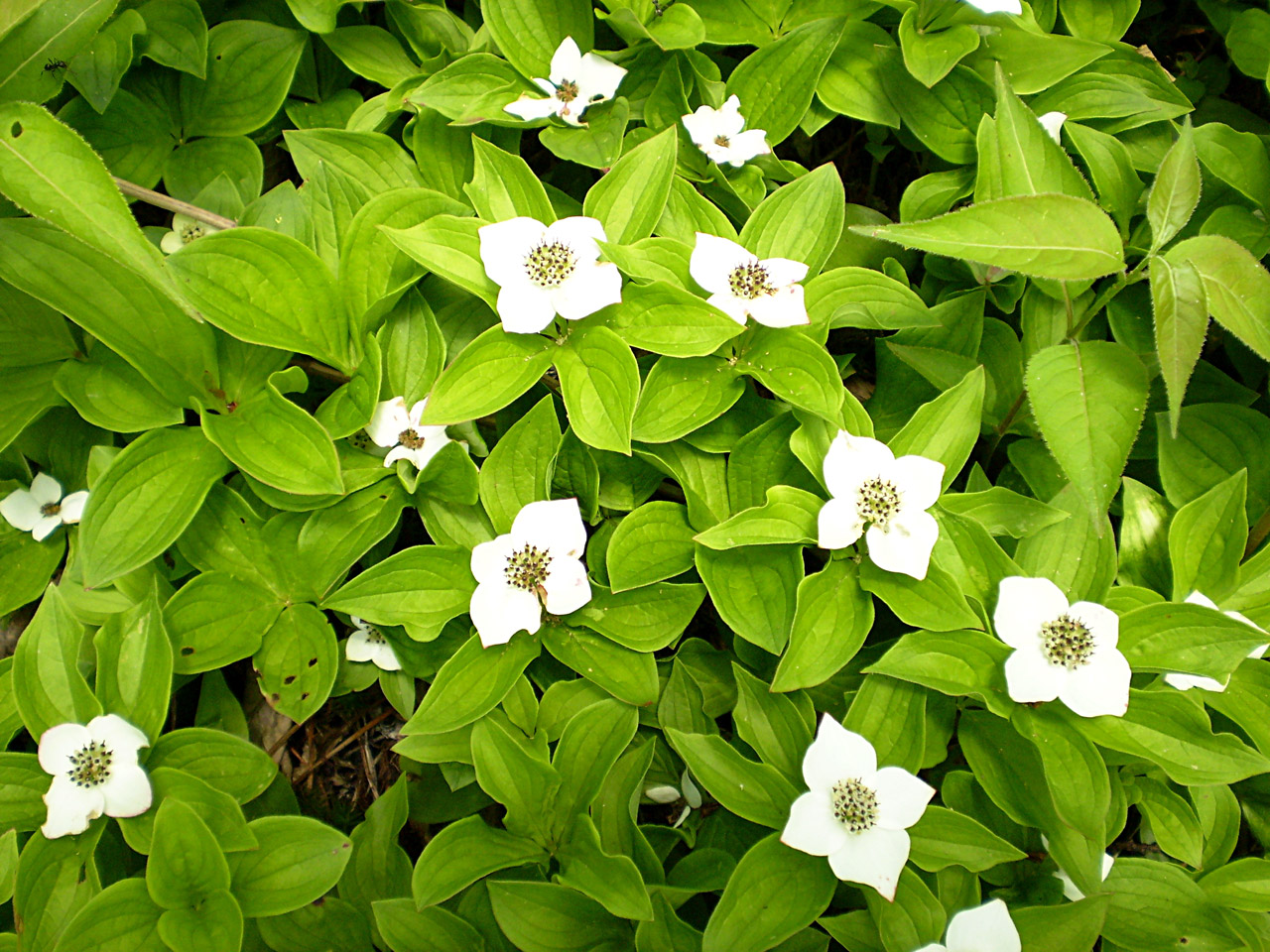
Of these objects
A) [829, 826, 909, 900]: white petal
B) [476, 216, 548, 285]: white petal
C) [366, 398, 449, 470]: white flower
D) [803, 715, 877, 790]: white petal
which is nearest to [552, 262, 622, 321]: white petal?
[476, 216, 548, 285]: white petal

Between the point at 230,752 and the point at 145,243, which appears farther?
the point at 230,752

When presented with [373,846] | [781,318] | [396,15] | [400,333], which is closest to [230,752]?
[373,846]

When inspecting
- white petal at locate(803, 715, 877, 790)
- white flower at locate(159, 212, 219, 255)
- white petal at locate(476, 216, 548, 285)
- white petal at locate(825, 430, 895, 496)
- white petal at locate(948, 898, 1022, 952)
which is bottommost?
white petal at locate(948, 898, 1022, 952)

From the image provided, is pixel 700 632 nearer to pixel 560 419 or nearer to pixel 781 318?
pixel 560 419

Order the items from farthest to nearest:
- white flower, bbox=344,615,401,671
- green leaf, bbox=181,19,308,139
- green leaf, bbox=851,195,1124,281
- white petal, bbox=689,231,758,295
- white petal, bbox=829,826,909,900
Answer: green leaf, bbox=181,19,308,139, white flower, bbox=344,615,401,671, white petal, bbox=689,231,758,295, white petal, bbox=829,826,909,900, green leaf, bbox=851,195,1124,281

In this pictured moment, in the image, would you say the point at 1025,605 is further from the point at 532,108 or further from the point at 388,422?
the point at 532,108

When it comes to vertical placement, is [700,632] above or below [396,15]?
below

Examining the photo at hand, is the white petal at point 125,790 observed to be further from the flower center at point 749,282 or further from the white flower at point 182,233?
the flower center at point 749,282

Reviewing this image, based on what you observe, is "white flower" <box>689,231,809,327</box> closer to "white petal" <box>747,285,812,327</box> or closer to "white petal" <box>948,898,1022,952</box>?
"white petal" <box>747,285,812,327</box>
